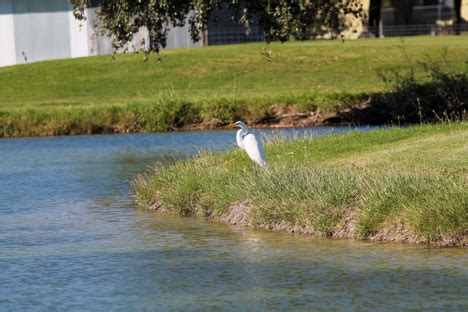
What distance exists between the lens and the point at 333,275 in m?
16.2

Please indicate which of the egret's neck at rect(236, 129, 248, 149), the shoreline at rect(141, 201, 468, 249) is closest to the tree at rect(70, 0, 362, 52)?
the egret's neck at rect(236, 129, 248, 149)

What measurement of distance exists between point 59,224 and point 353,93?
2207cm

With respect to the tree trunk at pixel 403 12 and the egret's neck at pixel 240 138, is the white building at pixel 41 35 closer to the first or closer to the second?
the tree trunk at pixel 403 12

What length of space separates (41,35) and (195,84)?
45.3ft

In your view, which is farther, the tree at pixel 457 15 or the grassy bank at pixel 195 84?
the tree at pixel 457 15

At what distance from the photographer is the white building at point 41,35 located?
60438mm

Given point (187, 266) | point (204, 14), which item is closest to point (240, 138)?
point (187, 266)

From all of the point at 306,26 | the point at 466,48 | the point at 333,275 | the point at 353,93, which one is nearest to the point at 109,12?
the point at 306,26

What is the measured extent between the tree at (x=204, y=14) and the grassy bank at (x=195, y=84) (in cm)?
632

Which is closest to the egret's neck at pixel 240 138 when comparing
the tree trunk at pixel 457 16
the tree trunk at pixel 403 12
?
the tree trunk at pixel 457 16

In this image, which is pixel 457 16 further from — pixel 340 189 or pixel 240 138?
pixel 340 189

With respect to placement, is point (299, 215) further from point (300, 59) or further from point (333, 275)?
point (300, 59)

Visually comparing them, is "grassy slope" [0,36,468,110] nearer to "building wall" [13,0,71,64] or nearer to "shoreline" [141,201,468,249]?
"building wall" [13,0,71,64]

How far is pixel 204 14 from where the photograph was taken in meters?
31.0
